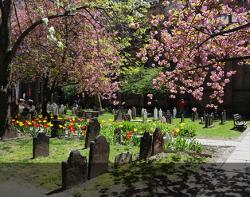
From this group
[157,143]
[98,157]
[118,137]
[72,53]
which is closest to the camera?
[98,157]

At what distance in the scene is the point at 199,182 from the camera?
27.8 ft

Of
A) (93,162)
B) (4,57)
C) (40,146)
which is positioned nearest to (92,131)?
(40,146)

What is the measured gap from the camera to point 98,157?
8844 millimetres

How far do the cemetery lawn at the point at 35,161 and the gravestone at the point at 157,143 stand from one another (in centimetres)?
83

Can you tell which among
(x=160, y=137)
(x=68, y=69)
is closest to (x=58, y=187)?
(x=160, y=137)

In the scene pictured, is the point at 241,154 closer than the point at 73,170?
No

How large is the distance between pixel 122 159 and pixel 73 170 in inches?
92.3

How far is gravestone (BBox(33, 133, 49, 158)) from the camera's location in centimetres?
1072

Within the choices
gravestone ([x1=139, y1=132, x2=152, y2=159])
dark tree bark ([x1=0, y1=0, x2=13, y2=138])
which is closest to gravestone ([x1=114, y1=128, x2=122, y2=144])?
gravestone ([x1=139, y1=132, x2=152, y2=159])

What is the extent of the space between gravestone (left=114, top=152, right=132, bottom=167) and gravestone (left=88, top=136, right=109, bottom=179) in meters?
0.67

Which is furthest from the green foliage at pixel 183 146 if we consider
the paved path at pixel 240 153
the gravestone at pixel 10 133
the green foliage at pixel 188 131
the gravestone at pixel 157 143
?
the gravestone at pixel 10 133

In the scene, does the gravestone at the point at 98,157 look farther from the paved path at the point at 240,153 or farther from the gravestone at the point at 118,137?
the gravestone at the point at 118,137

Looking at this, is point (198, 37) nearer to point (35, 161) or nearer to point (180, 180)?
point (180, 180)

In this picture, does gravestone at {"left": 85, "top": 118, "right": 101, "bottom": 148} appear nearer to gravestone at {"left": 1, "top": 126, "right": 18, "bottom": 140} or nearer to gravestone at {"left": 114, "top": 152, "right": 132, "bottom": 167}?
gravestone at {"left": 114, "top": 152, "right": 132, "bottom": 167}
